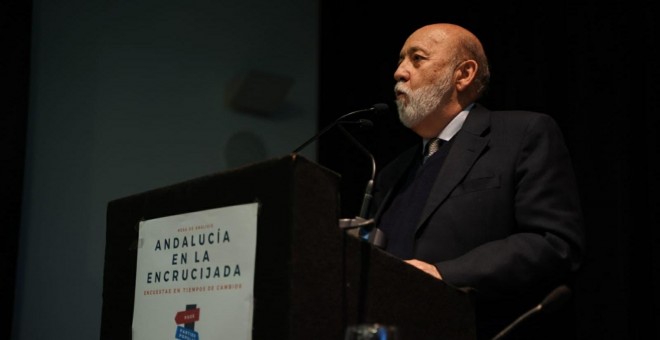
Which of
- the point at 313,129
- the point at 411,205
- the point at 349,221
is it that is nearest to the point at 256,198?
the point at 349,221

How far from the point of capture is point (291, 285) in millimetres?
1131

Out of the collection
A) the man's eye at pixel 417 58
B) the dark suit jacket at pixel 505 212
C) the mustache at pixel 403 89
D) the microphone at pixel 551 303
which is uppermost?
the man's eye at pixel 417 58

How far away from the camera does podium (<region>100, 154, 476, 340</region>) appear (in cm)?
115

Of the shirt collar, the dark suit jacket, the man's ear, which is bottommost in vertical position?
the dark suit jacket

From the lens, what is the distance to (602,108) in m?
2.83

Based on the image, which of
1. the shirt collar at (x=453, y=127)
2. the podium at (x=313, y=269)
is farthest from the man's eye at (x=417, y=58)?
the podium at (x=313, y=269)

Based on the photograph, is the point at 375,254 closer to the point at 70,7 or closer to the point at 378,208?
the point at 378,208

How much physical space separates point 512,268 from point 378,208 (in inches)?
30.4

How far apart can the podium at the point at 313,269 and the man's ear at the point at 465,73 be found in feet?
3.79

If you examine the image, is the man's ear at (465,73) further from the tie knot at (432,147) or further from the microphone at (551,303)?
the microphone at (551,303)

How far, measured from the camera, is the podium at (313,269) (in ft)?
3.78

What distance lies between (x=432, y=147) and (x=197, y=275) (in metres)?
1.26

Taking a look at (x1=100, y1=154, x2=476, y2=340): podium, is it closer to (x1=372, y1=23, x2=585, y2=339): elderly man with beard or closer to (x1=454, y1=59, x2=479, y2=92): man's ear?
(x1=372, y1=23, x2=585, y2=339): elderly man with beard

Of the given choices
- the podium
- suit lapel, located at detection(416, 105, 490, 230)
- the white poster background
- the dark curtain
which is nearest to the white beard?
suit lapel, located at detection(416, 105, 490, 230)
